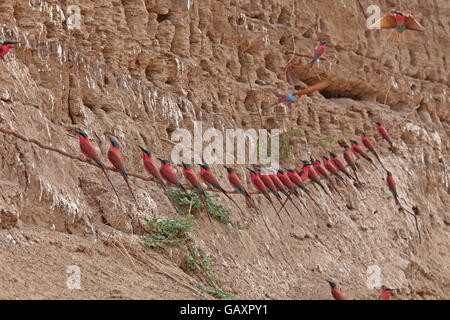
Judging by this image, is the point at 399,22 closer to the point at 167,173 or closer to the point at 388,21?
the point at 388,21

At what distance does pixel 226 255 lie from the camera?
24.1 ft

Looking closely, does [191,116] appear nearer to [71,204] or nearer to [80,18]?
[80,18]

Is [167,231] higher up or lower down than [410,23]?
lower down

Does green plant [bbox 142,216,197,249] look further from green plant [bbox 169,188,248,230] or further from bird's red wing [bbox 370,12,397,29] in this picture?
bird's red wing [bbox 370,12,397,29]

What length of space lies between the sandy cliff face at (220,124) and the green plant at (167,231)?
138mm

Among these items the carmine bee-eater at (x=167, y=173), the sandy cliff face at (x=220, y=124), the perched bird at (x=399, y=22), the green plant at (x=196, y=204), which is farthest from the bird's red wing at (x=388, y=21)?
the carmine bee-eater at (x=167, y=173)

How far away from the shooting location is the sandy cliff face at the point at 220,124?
586cm

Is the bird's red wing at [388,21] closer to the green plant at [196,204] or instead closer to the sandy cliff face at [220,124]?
the sandy cliff face at [220,124]

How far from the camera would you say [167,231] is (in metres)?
6.68

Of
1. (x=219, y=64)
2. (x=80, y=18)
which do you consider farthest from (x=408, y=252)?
(x=80, y=18)

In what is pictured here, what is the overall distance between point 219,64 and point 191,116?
1263 millimetres

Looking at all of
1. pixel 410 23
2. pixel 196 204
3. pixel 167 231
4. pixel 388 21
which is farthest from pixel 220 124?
pixel 410 23

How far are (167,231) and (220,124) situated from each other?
2.80m

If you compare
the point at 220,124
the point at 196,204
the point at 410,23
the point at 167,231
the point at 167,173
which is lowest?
the point at 167,231
